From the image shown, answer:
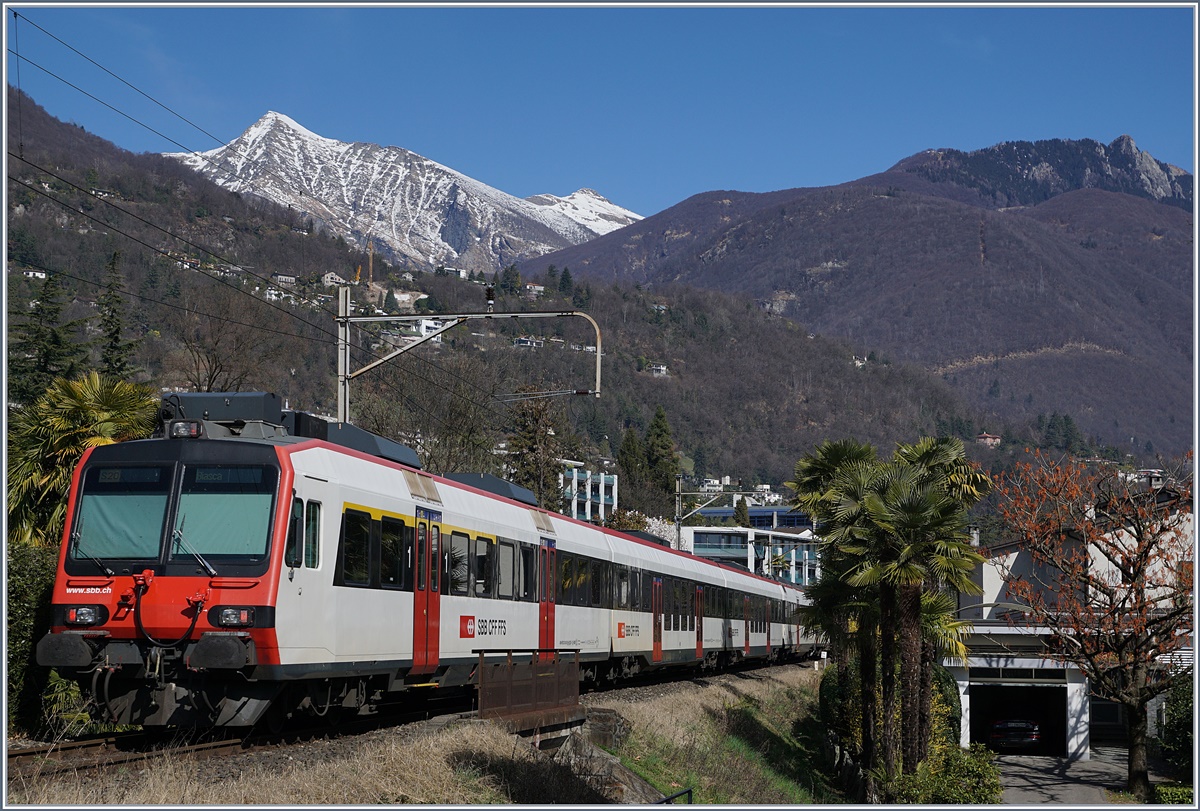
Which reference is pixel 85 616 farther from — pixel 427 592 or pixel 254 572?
pixel 427 592

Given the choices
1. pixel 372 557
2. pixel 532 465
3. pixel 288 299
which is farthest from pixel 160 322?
pixel 372 557

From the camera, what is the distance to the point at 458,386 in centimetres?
6100

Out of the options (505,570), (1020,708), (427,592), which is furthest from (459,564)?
(1020,708)

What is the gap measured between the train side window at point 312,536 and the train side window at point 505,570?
651 centimetres

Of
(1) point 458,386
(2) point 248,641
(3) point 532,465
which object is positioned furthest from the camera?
(3) point 532,465

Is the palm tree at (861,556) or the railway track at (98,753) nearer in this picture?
the railway track at (98,753)

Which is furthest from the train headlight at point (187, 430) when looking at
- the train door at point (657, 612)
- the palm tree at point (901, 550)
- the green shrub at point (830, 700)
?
the green shrub at point (830, 700)

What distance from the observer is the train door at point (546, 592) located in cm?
2453

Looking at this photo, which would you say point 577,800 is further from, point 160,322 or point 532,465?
point 160,322

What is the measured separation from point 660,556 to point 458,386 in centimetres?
2755

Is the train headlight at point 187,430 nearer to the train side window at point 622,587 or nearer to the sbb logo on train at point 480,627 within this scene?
the sbb logo on train at point 480,627

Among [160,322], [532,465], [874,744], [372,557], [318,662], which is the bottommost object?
[874,744]

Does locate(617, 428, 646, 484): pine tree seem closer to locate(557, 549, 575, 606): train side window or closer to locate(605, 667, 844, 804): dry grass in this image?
locate(605, 667, 844, 804): dry grass

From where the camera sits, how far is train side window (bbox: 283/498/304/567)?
15109 mm
